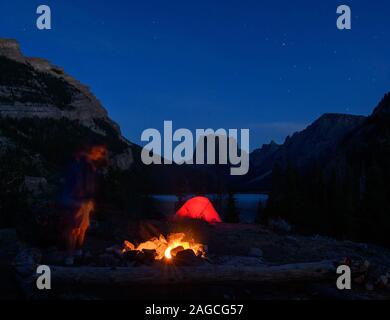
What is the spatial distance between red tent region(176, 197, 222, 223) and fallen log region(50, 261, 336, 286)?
36.6 ft

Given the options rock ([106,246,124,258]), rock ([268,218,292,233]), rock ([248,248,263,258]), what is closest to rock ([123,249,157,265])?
rock ([106,246,124,258])

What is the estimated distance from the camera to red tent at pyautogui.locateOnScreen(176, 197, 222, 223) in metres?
20.4

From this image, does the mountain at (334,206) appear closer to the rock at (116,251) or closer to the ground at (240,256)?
the ground at (240,256)

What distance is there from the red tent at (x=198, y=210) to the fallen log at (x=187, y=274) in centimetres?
1117

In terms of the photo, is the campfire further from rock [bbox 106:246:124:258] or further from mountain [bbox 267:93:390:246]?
mountain [bbox 267:93:390:246]

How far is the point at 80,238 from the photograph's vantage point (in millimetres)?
11320

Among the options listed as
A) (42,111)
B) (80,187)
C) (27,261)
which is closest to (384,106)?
(42,111)

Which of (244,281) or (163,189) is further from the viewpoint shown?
(163,189)

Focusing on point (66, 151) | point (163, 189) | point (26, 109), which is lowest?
point (163, 189)

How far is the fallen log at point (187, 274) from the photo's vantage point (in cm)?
841

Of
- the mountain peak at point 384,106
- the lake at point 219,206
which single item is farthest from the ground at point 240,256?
the mountain peak at point 384,106
